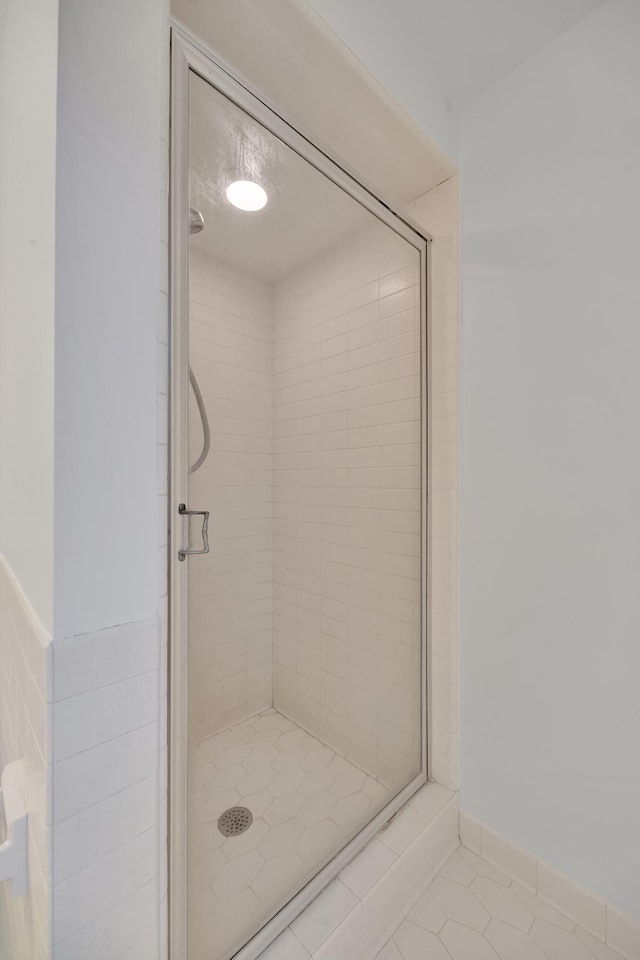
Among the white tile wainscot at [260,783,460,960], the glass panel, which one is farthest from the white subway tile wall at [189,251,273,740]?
the white tile wainscot at [260,783,460,960]

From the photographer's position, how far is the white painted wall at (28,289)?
0.61 meters

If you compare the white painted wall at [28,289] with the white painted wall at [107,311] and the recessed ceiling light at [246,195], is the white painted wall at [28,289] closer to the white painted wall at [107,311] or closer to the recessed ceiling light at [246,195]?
the white painted wall at [107,311]

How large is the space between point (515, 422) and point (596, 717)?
82 centimetres

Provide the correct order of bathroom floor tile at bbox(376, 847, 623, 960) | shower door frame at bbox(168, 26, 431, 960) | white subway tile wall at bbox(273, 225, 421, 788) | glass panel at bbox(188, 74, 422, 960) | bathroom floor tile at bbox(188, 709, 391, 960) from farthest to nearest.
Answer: white subway tile wall at bbox(273, 225, 421, 788), glass panel at bbox(188, 74, 422, 960), bathroom floor tile at bbox(376, 847, 623, 960), bathroom floor tile at bbox(188, 709, 391, 960), shower door frame at bbox(168, 26, 431, 960)

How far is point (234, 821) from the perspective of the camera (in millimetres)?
1099

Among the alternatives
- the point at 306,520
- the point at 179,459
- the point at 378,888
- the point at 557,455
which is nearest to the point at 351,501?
the point at 306,520

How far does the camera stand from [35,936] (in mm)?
613

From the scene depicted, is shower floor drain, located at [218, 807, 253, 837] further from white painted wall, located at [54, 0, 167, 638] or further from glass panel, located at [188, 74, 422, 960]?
white painted wall, located at [54, 0, 167, 638]

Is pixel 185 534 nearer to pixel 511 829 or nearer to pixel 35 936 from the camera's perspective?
pixel 35 936

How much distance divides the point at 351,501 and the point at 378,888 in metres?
1.06

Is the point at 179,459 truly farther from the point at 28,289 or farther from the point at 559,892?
the point at 559,892

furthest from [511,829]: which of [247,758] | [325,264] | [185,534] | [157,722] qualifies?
[325,264]

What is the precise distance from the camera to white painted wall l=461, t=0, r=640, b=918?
100cm

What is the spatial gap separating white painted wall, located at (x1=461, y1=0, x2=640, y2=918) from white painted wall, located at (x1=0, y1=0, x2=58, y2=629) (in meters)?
1.14
